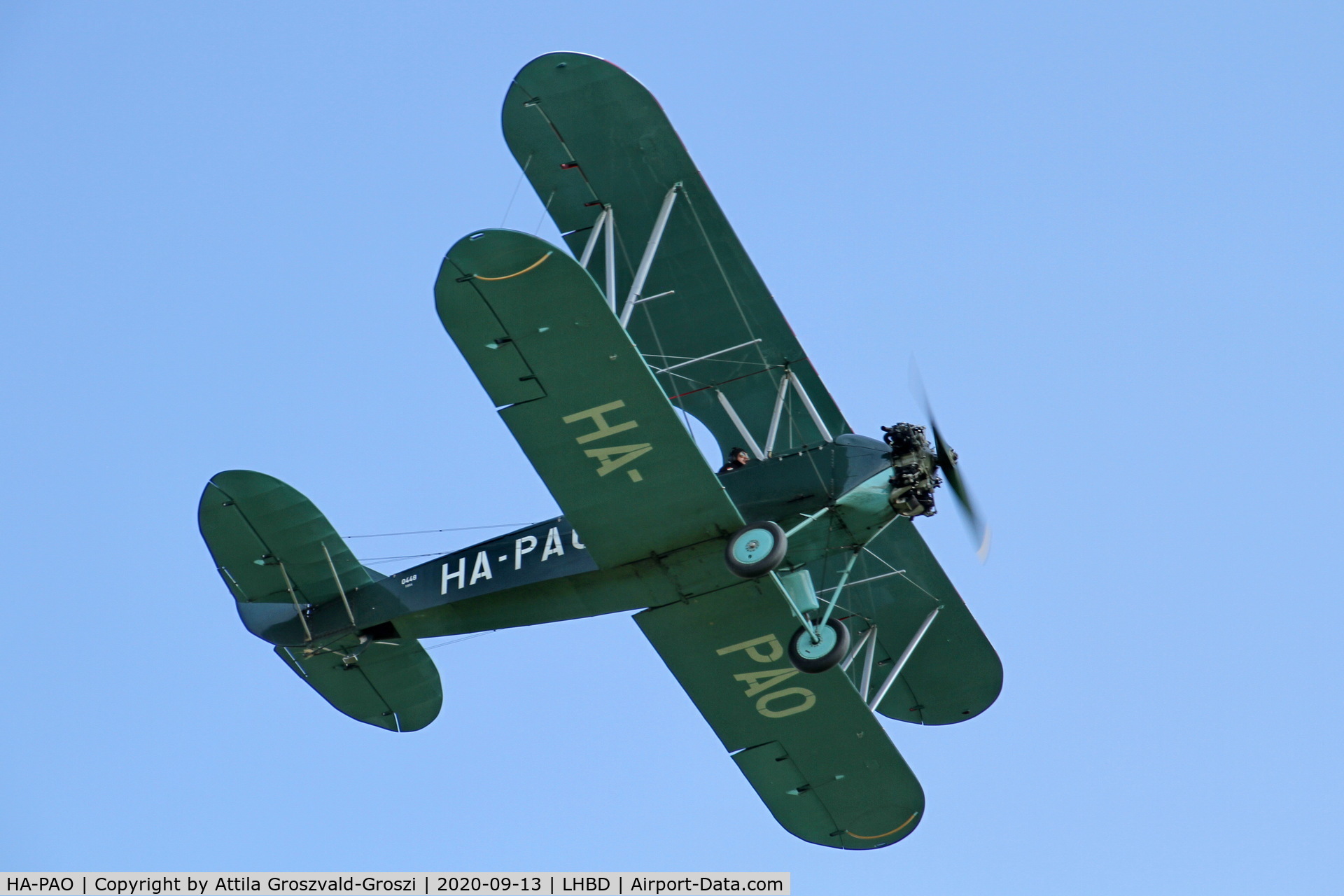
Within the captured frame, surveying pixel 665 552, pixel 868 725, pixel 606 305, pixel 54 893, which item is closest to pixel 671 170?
pixel 606 305

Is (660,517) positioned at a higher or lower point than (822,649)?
higher

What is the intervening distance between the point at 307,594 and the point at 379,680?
1002 millimetres

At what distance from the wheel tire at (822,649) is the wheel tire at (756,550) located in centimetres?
74

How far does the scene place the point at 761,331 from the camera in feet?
44.6

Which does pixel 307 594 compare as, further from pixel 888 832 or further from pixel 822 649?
pixel 888 832

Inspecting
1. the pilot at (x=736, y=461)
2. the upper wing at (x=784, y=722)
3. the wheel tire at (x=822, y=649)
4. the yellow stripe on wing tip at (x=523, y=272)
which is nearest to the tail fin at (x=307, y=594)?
the upper wing at (x=784, y=722)

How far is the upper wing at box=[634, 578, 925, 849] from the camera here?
1298 cm

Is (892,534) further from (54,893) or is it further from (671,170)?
(54,893)

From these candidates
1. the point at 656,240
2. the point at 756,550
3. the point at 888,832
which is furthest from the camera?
the point at 888,832

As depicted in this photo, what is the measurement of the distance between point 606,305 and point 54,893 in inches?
250

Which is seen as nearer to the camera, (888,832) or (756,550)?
(756,550)

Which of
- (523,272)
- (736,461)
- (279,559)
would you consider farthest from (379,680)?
(523,272)

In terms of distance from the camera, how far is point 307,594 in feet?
45.7

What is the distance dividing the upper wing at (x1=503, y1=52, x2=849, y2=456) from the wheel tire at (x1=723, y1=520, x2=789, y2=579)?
1202 millimetres
